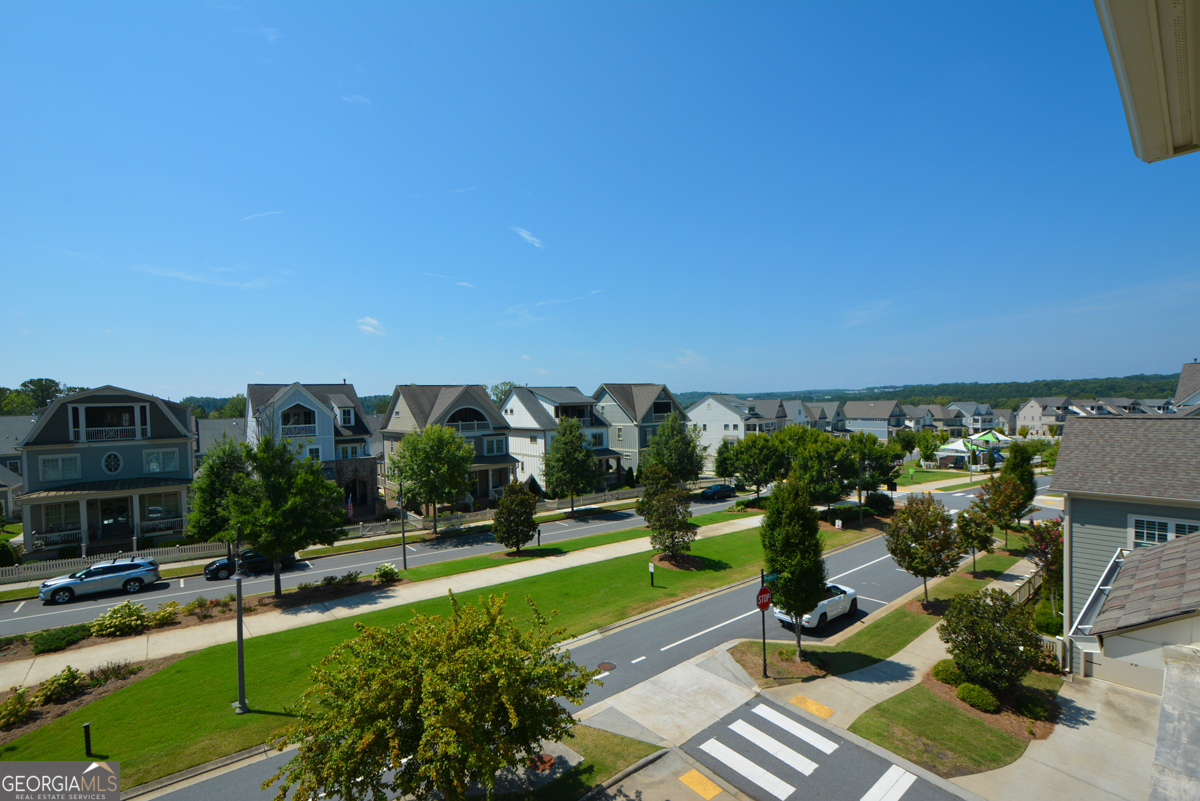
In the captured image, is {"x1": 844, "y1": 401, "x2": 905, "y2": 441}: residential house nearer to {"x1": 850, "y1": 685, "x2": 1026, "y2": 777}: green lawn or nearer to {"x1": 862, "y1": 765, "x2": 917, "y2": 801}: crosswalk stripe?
{"x1": 850, "y1": 685, "x2": 1026, "y2": 777}: green lawn

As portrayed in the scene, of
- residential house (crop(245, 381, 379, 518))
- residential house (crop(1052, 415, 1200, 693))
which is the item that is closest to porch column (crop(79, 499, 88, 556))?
residential house (crop(245, 381, 379, 518))

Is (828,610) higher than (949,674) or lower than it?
higher

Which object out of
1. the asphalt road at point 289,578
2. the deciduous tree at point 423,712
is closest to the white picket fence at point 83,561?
the asphalt road at point 289,578

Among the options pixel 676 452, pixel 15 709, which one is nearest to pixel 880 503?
pixel 676 452

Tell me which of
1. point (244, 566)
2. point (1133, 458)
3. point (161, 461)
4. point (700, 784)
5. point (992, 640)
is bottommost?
point (700, 784)

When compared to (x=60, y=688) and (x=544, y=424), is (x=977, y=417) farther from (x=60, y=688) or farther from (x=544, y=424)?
(x=60, y=688)
